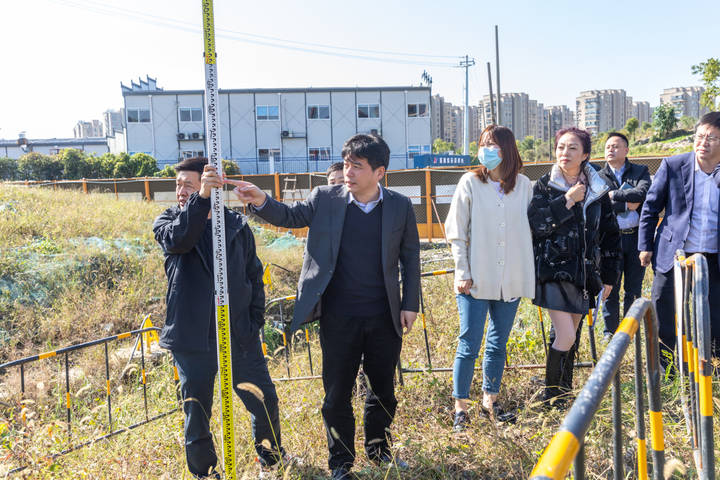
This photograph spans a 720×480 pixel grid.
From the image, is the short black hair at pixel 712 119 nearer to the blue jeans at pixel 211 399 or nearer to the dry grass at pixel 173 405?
the dry grass at pixel 173 405

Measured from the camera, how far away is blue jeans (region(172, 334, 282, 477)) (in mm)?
2924

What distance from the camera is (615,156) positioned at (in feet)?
17.3

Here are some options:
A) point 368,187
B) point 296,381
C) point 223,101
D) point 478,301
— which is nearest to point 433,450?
point 478,301

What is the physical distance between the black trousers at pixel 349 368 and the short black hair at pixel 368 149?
828 mm

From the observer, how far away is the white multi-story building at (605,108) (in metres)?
109

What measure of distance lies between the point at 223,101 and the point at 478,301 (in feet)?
147

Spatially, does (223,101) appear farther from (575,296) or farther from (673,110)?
(575,296)

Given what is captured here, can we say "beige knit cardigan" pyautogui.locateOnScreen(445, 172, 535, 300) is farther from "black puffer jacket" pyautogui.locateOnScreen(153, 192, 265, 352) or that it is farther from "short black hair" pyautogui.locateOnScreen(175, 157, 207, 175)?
"short black hair" pyautogui.locateOnScreen(175, 157, 207, 175)

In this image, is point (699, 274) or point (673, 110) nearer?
point (699, 274)

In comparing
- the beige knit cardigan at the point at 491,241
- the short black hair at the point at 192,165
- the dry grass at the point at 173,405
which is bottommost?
the dry grass at the point at 173,405

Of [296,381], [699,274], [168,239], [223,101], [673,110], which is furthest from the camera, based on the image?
[673,110]

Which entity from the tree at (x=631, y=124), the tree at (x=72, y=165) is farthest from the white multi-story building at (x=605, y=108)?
the tree at (x=72, y=165)

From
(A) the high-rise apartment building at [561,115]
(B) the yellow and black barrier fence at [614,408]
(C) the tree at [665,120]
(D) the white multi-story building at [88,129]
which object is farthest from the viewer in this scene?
(D) the white multi-story building at [88,129]

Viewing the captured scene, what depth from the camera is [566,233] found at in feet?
11.5
